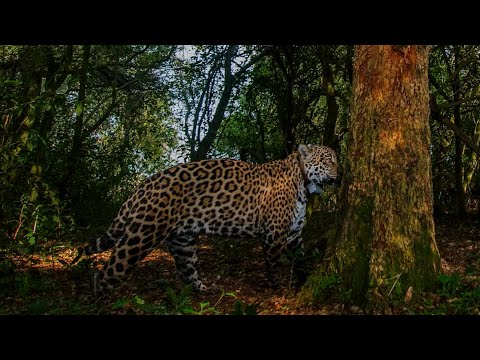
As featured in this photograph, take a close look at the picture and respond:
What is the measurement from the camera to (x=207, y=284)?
689 centimetres

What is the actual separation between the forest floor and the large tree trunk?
23cm

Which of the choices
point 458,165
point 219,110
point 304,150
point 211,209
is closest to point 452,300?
point 211,209

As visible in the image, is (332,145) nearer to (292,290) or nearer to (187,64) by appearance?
(292,290)

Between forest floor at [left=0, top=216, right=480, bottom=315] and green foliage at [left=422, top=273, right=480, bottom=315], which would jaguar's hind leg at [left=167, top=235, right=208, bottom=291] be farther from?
green foliage at [left=422, top=273, right=480, bottom=315]

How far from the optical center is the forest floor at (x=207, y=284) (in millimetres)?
4180

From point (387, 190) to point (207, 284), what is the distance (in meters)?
3.21

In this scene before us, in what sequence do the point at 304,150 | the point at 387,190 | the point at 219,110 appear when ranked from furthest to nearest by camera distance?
the point at 219,110 → the point at 304,150 → the point at 387,190

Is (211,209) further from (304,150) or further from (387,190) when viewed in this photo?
(387,190)

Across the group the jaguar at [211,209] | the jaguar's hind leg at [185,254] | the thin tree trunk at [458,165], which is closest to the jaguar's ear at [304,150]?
the jaguar at [211,209]

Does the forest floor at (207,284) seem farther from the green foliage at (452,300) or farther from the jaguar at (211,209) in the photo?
the jaguar at (211,209)

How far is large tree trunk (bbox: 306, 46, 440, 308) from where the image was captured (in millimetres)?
4379

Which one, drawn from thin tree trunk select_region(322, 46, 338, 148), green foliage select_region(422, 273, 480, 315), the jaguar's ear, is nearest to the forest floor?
green foliage select_region(422, 273, 480, 315)
